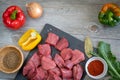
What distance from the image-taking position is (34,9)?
1.45m

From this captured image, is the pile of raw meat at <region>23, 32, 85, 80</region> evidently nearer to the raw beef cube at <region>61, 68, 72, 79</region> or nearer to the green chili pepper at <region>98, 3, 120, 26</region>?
the raw beef cube at <region>61, 68, 72, 79</region>

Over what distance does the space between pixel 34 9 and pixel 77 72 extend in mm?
386

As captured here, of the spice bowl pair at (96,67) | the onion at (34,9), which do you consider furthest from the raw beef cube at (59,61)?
the onion at (34,9)

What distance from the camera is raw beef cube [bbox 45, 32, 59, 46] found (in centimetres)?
140

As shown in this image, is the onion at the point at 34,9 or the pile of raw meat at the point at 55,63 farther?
the onion at the point at 34,9

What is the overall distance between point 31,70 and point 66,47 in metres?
0.20

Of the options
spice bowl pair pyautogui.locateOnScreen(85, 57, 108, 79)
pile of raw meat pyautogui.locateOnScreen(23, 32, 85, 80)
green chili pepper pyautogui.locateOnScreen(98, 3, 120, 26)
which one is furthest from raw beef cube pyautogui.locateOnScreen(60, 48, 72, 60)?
green chili pepper pyautogui.locateOnScreen(98, 3, 120, 26)

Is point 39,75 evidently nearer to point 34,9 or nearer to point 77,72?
point 77,72

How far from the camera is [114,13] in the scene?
4.54 ft

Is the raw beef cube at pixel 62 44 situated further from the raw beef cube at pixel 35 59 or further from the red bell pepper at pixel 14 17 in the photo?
the red bell pepper at pixel 14 17

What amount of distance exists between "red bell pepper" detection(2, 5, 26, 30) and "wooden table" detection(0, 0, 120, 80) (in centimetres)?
4

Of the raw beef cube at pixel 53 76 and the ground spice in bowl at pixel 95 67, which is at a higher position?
the ground spice in bowl at pixel 95 67

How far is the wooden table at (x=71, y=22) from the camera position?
1.41m

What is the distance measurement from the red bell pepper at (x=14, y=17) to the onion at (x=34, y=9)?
1.7 inches
